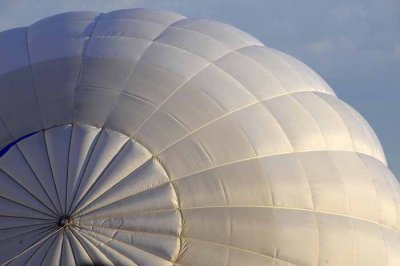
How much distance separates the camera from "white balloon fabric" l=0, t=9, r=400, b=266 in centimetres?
1092

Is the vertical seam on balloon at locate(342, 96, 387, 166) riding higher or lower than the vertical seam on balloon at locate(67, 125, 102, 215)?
higher

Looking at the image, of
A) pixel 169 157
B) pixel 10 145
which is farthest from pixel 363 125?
pixel 10 145

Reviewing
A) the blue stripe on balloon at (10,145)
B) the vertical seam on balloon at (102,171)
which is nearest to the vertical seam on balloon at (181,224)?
the vertical seam on balloon at (102,171)

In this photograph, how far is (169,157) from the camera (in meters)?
11.5

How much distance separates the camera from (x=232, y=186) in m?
11.6

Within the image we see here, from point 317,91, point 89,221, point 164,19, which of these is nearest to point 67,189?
point 89,221

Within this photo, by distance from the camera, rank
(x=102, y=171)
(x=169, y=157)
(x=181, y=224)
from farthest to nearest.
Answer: (x=169, y=157) < (x=181, y=224) < (x=102, y=171)

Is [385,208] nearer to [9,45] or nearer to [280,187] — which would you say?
[280,187]

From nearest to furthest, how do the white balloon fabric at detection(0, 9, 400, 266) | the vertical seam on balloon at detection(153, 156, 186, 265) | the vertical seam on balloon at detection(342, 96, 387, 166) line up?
the white balloon fabric at detection(0, 9, 400, 266), the vertical seam on balloon at detection(153, 156, 186, 265), the vertical seam on balloon at detection(342, 96, 387, 166)

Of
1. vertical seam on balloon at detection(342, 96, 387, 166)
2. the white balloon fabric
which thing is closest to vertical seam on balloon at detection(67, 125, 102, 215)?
the white balloon fabric

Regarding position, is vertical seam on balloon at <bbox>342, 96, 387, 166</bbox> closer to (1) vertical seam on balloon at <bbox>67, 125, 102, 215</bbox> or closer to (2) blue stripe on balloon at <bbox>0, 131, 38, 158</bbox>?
(1) vertical seam on balloon at <bbox>67, 125, 102, 215</bbox>

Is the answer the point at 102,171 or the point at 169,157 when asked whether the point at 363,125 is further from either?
the point at 102,171

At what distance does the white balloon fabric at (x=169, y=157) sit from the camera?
10.9 m

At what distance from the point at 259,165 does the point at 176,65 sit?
69.9 inches
